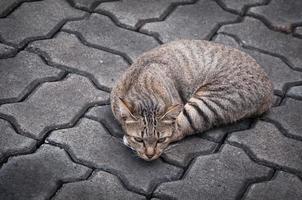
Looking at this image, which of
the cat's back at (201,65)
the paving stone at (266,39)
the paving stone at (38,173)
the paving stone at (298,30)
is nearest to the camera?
the paving stone at (38,173)

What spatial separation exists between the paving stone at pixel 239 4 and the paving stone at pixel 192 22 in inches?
3.7

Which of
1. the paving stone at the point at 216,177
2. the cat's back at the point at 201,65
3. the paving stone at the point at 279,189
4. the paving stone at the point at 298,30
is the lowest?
the paving stone at the point at 279,189

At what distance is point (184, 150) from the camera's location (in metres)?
4.80

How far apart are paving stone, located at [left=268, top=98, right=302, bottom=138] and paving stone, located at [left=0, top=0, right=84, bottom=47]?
2.03 m

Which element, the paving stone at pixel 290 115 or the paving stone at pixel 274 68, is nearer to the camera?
the paving stone at pixel 290 115

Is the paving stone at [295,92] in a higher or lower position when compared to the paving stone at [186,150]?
higher

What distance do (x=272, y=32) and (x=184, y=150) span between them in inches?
69.4

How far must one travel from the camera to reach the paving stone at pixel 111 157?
14.9 ft

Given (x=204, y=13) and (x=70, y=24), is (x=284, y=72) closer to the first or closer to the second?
(x=204, y=13)

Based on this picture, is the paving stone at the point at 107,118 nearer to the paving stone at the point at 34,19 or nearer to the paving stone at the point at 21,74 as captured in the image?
the paving stone at the point at 21,74

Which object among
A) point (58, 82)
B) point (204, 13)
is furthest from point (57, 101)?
point (204, 13)

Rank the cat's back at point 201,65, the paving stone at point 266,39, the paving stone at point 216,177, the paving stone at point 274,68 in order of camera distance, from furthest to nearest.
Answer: the paving stone at point 266,39
the paving stone at point 274,68
the cat's back at point 201,65
the paving stone at point 216,177

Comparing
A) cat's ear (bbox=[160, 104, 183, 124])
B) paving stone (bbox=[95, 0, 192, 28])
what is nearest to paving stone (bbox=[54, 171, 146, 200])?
cat's ear (bbox=[160, 104, 183, 124])

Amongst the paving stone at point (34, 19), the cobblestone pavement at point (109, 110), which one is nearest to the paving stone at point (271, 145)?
the cobblestone pavement at point (109, 110)
